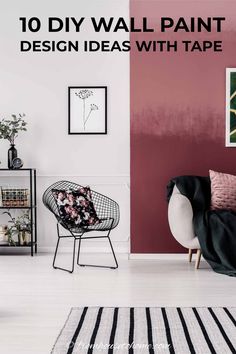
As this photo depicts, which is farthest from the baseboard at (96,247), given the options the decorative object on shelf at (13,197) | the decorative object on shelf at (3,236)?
the decorative object on shelf at (13,197)

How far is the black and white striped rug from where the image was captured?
3012mm

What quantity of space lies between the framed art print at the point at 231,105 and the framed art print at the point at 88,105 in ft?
4.07

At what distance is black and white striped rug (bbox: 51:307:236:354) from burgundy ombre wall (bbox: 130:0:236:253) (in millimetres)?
2464

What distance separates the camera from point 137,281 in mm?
4836

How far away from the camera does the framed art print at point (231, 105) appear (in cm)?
611

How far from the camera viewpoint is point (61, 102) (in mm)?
6312

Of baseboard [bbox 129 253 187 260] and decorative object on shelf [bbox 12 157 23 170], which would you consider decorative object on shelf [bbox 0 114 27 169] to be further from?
baseboard [bbox 129 253 187 260]

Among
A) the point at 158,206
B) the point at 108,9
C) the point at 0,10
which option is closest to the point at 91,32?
the point at 108,9

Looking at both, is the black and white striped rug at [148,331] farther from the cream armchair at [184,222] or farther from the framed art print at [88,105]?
the framed art print at [88,105]

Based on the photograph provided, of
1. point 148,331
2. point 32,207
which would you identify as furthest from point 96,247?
point 148,331

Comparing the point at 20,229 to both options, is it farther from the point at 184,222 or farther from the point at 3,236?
the point at 184,222

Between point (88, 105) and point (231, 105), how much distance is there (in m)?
1.45

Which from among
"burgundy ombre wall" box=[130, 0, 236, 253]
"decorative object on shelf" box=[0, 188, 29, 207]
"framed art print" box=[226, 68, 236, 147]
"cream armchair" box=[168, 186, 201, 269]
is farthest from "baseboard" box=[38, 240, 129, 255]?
"framed art print" box=[226, 68, 236, 147]

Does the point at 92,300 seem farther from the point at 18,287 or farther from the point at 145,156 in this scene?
the point at 145,156
